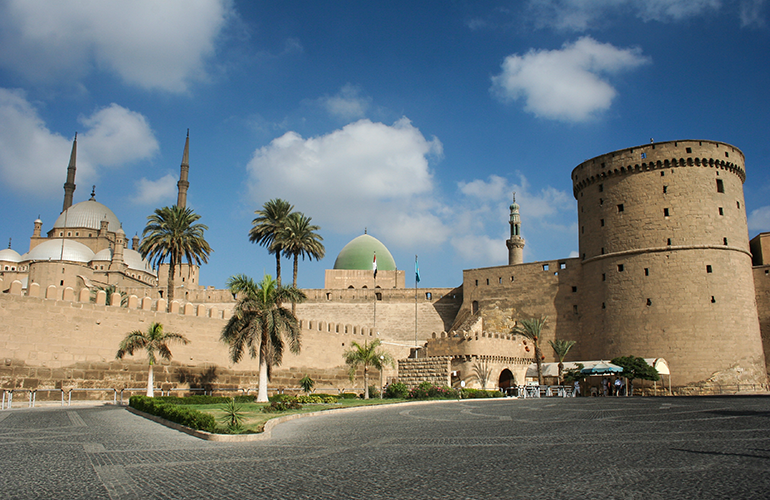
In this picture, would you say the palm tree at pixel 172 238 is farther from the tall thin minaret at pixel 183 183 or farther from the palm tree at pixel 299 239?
the tall thin minaret at pixel 183 183

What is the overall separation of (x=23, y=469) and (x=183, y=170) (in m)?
49.8

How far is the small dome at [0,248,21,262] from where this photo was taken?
201ft

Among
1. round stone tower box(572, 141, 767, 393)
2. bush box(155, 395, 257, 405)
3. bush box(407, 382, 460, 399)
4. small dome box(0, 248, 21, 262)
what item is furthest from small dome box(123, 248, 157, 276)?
round stone tower box(572, 141, 767, 393)

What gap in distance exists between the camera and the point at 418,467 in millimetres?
7320

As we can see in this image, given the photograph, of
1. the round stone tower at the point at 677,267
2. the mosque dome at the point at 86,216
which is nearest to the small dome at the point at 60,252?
the mosque dome at the point at 86,216

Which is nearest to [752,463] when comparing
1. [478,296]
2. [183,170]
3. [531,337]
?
[531,337]

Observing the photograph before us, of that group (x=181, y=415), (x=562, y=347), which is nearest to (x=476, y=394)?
(x=562, y=347)

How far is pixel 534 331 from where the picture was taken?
1528 inches

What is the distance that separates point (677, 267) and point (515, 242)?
15.2 meters

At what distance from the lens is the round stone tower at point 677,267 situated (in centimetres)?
3403

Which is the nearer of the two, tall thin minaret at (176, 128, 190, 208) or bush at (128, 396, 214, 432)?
bush at (128, 396, 214, 432)

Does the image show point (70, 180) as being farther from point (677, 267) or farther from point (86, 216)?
point (677, 267)

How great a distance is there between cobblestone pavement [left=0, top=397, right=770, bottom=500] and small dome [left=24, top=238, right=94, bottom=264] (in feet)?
168

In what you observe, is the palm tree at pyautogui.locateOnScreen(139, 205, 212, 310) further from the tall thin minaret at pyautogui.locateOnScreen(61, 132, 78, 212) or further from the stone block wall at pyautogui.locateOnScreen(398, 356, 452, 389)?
the tall thin minaret at pyautogui.locateOnScreen(61, 132, 78, 212)
